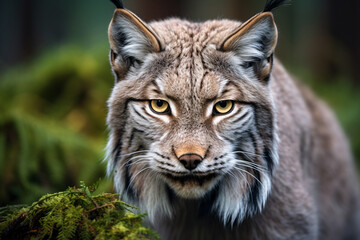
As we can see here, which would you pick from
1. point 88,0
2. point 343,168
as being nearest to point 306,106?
point 343,168

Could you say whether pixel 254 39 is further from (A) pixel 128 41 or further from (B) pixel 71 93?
(B) pixel 71 93

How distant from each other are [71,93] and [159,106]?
4.72m

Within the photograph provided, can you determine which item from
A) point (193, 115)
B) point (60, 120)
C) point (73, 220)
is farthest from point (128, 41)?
point (60, 120)

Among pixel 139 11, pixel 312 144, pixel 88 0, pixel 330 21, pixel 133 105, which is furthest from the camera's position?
pixel 88 0

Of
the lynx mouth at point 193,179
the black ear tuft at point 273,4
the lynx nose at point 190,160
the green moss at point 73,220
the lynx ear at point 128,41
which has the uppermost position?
the black ear tuft at point 273,4

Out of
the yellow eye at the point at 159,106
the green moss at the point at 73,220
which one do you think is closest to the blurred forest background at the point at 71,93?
the green moss at the point at 73,220

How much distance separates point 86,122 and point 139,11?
481 centimetres

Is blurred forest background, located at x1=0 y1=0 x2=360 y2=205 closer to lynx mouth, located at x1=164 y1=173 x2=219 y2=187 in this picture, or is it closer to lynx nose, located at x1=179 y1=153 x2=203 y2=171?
lynx mouth, located at x1=164 y1=173 x2=219 y2=187

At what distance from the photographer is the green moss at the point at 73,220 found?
2.70 m

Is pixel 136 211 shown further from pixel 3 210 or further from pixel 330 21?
pixel 330 21

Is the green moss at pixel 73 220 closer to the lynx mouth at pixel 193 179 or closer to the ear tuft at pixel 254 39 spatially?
the lynx mouth at pixel 193 179

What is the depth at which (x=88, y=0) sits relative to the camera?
30.4 metres

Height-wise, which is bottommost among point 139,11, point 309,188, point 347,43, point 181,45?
point 309,188

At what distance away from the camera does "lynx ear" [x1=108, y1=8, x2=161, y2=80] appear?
357 cm
